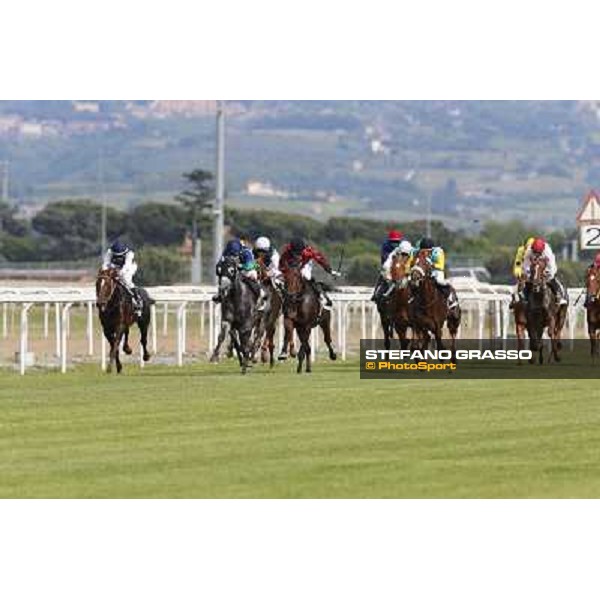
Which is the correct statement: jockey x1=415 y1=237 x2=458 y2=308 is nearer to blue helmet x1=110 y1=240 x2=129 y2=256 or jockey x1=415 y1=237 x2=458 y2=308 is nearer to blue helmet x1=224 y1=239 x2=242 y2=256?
blue helmet x1=224 y1=239 x2=242 y2=256

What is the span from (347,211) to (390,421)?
584 feet

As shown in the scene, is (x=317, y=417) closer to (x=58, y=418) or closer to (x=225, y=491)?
(x=58, y=418)

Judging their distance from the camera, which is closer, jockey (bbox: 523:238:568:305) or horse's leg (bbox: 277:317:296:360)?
jockey (bbox: 523:238:568:305)

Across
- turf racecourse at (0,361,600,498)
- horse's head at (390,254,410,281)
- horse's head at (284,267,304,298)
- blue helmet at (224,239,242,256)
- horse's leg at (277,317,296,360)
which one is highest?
blue helmet at (224,239,242,256)

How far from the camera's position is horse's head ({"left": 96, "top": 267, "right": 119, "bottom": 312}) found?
29.6 metres

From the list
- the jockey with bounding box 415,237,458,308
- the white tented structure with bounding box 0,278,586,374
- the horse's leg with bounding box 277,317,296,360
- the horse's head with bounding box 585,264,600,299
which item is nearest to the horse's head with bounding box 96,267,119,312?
the white tented structure with bounding box 0,278,586,374

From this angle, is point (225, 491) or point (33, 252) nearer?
point (225, 491)

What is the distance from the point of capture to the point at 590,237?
29281mm

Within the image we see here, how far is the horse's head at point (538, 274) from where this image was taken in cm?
3091

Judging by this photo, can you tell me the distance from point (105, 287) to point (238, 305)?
1698 mm

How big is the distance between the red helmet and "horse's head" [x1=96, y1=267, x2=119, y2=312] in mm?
4890

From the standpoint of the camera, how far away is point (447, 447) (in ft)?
61.1

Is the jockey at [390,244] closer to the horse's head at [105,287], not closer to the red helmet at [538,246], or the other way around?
the red helmet at [538,246]
